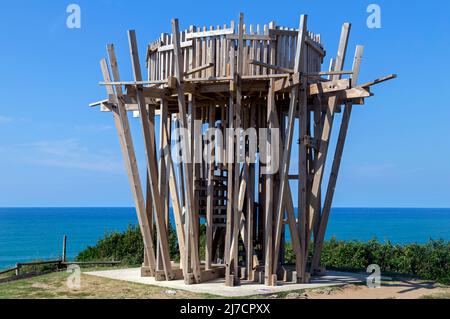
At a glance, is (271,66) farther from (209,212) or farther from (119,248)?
(119,248)

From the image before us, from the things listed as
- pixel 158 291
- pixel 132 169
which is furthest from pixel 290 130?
pixel 158 291

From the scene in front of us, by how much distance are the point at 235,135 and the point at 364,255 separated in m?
8.25

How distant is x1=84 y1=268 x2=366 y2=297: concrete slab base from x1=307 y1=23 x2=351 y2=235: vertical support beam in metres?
1.44

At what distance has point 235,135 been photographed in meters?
13.8

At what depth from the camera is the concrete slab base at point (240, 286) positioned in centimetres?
1255

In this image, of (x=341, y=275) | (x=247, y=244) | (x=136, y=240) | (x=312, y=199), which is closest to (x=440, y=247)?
(x=341, y=275)

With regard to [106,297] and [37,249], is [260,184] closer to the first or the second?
[106,297]

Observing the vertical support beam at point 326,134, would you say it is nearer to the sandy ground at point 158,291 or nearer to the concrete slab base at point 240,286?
the concrete slab base at point 240,286

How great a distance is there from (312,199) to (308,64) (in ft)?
11.0

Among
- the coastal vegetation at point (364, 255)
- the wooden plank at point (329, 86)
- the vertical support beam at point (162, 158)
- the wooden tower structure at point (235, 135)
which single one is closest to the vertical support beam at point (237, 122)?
the wooden tower structure at point (235, 135)

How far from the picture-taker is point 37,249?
69.9 meters

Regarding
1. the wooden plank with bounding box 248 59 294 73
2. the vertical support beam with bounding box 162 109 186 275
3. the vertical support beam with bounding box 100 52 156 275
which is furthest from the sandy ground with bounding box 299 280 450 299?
the wooden plank with bounding box 248 59 294 73

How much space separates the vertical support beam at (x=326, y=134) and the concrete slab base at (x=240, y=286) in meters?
1.44

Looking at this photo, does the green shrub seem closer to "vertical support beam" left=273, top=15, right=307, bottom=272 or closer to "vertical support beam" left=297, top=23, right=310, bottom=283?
"vertical support beam" left=297, top=23, right=310, bottom=283
